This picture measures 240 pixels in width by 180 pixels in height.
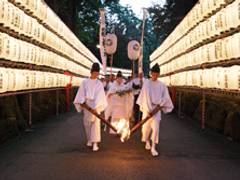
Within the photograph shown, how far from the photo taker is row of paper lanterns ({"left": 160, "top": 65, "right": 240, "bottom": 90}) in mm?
10992

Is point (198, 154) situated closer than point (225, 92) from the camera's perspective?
Yes

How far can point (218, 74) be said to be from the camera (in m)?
12.7

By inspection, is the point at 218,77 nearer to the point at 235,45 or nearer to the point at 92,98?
the point at 235,45

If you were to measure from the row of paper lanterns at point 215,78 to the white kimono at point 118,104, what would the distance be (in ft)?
9.04

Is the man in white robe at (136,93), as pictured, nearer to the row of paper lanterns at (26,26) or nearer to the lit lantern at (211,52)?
the lit lantern at (211,52)

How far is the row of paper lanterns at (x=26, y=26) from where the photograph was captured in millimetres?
10820

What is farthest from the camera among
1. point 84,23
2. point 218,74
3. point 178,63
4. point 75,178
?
point 84,23

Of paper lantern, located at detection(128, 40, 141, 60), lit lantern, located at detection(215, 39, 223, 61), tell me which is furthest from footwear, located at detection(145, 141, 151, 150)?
paper lantern, located at detection(128, 40, 141, 60)

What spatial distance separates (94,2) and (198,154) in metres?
33.9

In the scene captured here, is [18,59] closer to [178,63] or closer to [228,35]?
[228,35]

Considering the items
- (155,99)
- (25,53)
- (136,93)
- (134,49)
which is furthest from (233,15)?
(134,49)

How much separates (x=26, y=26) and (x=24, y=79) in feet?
5.73

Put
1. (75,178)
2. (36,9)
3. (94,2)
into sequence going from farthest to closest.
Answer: (94,2)
(36,9)
(75,178)

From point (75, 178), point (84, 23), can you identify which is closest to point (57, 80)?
point (75, 178)
